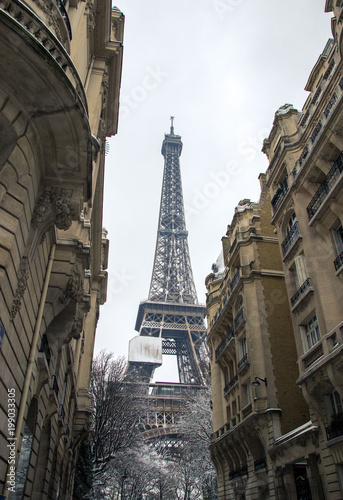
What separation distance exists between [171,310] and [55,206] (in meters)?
85.9

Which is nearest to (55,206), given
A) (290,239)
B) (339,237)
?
(339,237)

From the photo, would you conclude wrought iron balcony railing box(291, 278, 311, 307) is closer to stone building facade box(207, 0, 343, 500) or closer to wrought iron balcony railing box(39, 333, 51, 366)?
stone building facade box(207, 0, 343, 500)

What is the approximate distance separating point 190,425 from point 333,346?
3112cm

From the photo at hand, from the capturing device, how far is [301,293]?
18203mm

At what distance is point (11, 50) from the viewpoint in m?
7.12

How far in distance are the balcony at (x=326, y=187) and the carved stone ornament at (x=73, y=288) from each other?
1043 cm

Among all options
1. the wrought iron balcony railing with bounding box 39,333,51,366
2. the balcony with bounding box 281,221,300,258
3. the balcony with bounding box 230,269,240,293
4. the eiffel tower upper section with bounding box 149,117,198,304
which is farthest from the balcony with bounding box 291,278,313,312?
the eiffel tower upper section with bounding box 149,117,198,304

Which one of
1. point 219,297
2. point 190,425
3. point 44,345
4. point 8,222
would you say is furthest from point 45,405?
point 190,425

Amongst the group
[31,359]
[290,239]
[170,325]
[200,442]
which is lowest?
[31,359]

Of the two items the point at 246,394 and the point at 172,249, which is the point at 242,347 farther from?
the point at 172,249

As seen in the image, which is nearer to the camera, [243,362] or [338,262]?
[338,262]

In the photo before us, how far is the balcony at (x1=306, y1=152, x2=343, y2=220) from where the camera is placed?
626 inches

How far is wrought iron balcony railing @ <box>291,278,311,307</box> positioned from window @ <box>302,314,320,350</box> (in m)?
1.23

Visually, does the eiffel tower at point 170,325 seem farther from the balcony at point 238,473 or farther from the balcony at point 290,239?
the balcony at point 290,239
